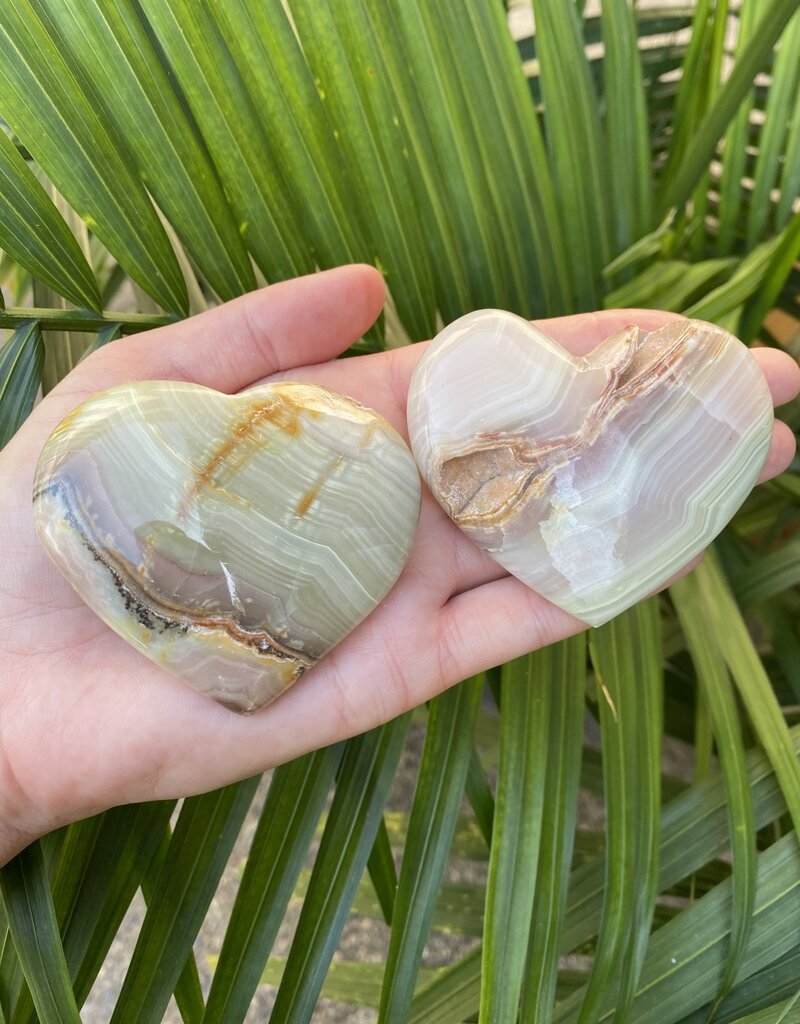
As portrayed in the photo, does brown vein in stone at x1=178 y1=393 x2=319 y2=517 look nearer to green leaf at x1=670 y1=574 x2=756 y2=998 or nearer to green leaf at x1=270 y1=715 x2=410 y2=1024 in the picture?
green leaf at x1=270 y1=715 x2=410 y2=1024

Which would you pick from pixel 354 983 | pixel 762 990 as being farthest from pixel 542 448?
pixel 354 983

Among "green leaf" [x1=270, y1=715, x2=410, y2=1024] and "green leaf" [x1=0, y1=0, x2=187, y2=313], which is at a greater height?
"green leaf" [x1=0, y1=0, x2=187, y2=313]

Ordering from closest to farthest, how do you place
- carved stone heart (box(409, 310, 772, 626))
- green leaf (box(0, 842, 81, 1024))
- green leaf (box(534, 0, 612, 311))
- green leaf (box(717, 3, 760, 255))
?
green leaf (box(0, 842, 81, 1024))
carved stone heart (box(409, 310, 772, 626))
green leaf (box(534, 0, 612, 311))
green leaf (box(717, 3, 760, 255))

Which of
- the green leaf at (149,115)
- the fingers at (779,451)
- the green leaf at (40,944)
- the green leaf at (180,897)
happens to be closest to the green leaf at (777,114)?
the fingers at (779,451)

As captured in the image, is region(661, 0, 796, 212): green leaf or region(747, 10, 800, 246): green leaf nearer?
region(661, 0, 796, 212): green leaf

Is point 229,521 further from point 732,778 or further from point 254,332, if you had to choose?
point 732,778

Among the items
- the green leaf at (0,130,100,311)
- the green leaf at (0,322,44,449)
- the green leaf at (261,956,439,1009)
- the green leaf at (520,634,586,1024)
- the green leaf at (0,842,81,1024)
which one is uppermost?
the green leaf at (0,130,100,311)

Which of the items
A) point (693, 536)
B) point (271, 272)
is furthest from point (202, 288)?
point (693, 536)

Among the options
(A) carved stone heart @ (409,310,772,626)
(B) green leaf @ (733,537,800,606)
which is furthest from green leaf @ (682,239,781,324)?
(B) green leaf @ (733,537,800,606)
